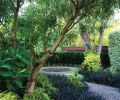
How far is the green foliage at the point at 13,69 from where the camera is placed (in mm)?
6302

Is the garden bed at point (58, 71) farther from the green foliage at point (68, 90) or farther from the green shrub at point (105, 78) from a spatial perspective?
the green foliage at point (68, 90)

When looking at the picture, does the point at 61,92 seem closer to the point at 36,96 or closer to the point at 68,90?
the point at 68,90

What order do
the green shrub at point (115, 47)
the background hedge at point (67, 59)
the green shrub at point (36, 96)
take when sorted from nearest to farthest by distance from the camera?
the green shrub at point (36, 96)
the green shrub at point (115, 47)
the background hedge at point (67, 59)

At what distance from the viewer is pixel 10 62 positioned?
6461 millimetres

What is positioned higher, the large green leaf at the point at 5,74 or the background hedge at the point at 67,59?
the background hedge at the point at 67,59

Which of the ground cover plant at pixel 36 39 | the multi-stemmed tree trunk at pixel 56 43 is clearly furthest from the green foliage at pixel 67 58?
the multi-stemmed tree trunk at pixel 56 43

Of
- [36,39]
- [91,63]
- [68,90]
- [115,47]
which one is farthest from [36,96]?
[115,47]

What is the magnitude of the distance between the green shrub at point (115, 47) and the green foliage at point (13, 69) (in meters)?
9.10

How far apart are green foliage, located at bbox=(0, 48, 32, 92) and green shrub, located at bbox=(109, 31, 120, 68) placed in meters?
9.10

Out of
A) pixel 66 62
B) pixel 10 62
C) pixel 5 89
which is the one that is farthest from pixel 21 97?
pixel 66 62

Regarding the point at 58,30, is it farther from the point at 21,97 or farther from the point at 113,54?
the point at 113,54

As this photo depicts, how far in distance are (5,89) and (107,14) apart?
2.85m

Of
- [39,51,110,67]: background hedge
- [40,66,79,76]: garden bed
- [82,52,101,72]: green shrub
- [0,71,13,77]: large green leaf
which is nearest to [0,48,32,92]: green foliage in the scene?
[0,71,13,77]: large green leaf

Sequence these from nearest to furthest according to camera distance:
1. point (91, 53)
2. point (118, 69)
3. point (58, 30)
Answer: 1. point (58, 30)
2. point (118, 69)
3. point (91, 53)
